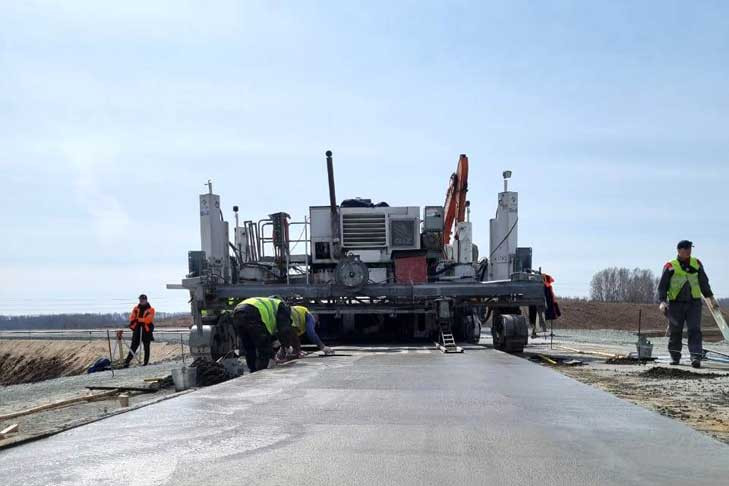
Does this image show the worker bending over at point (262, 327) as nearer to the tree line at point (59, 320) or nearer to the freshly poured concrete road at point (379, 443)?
the freshly poured concrete road at point (379, 443)

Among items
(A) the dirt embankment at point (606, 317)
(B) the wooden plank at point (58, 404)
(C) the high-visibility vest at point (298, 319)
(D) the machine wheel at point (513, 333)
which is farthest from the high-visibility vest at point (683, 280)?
(A) the dirt embankment at point (606, 317)

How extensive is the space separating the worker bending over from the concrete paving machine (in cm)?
252

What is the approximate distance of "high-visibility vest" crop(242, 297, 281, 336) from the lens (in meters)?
9.88

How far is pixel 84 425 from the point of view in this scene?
528 centimetres

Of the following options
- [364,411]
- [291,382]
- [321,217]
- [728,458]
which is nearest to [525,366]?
[291,382]

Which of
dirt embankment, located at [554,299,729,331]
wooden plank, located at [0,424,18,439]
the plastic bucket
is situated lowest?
dirt embankment, located at [554,299,729,331]

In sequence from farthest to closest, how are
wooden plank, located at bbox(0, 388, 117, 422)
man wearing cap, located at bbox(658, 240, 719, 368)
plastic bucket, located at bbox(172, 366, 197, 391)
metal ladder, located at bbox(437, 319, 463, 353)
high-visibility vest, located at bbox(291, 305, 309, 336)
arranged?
metal ladder, located at bbox(437, 319, 463, 353) < high-visibility vest, located at bbox(291, 305, 309, 336) < man wearing cap, located at bbox(658, 240, 719, 368) < plastic bucket, located at bbox(172, 366, 197, 391) < wooden plank, located at bbox(0, 388, 117, 422)

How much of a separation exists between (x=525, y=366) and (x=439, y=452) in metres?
5.42

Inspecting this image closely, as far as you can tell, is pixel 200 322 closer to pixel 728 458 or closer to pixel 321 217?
pixel 321 217

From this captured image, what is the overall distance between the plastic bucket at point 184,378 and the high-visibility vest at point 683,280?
6884 millimetres

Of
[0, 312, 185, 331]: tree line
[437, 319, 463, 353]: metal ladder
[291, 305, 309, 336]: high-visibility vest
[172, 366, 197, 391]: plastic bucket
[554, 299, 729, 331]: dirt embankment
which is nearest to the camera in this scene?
[172, 366, 197, 391]: plastic bucket

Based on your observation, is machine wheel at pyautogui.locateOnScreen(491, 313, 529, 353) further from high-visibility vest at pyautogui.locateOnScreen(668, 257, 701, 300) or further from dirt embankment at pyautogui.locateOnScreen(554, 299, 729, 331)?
dirt embankment at pyautogui.locateOnScreen(554, 299, 729, 331)

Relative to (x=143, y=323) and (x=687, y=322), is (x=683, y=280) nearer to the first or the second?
(x=687, y=322)

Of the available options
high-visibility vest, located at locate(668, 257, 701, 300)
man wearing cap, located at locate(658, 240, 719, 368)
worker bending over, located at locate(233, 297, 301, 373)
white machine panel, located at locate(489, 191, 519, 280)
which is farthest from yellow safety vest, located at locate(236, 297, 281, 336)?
white machine panel, located at locate(489, 191, 519, 280)
